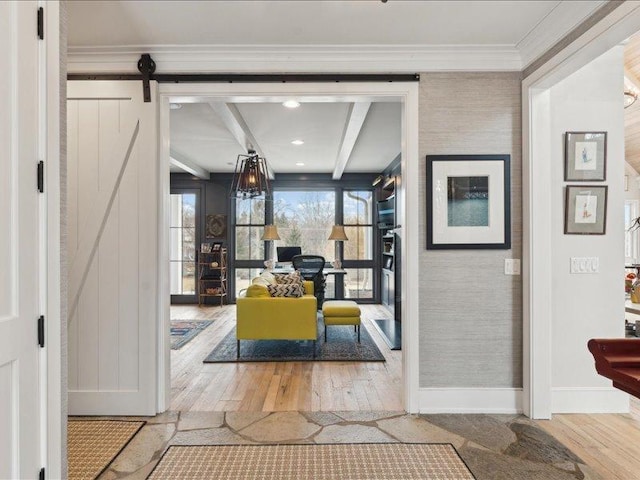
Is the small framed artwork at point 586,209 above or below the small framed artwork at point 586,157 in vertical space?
below

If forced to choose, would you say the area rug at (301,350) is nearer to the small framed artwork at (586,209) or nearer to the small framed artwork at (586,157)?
the small framed artwork at (586,209)

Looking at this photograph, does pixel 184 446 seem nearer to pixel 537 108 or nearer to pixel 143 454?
pixel 143 454

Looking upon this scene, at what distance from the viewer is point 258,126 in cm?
462

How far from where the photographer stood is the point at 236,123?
4.20 meters

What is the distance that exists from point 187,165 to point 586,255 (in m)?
5.94

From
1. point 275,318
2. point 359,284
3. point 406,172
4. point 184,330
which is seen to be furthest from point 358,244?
point 406,172

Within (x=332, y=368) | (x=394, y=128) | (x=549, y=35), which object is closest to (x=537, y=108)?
(x=549, y=35)

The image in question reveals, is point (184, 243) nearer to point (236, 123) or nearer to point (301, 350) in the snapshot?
point (236, 123)

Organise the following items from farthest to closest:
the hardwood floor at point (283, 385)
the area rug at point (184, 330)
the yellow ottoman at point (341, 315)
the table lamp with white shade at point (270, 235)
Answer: the table lamp with white shade at point (270, 235)
the area rug at point (184, 330)
the yellow ottoman at point (341, 315)
the hardwood floor at point (283, 385)

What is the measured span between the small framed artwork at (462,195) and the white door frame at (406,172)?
0.14m
